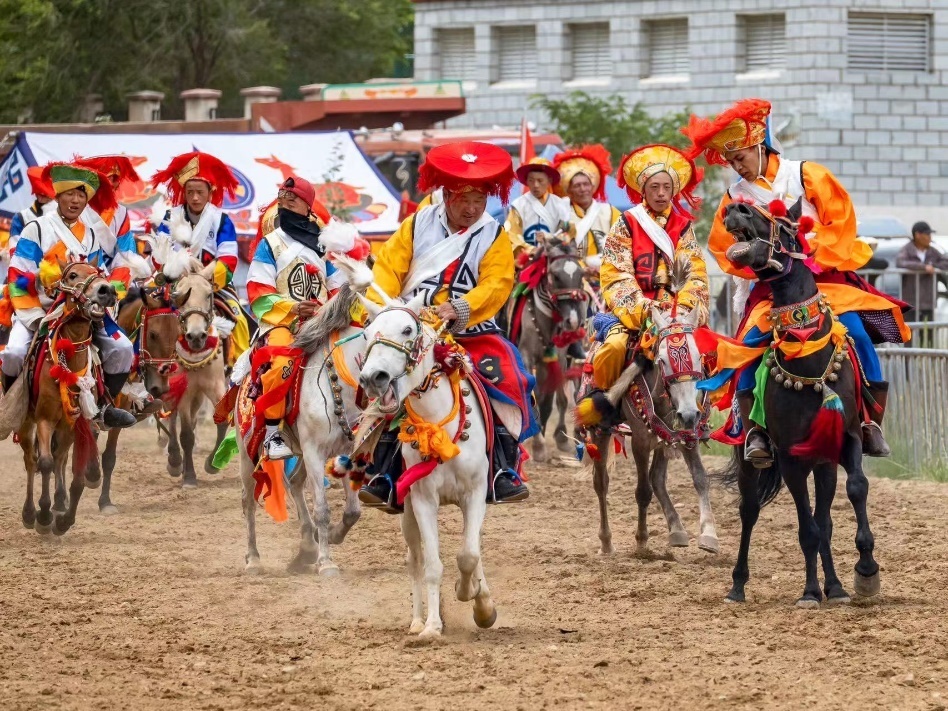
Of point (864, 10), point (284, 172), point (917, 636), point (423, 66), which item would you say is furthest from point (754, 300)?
point (423, 66)

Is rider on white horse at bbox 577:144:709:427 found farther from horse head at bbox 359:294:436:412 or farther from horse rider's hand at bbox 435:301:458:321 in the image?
horse head at bbox 359:294:436:412

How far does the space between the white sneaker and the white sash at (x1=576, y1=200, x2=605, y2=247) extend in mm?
6138

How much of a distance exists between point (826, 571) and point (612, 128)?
26921mm

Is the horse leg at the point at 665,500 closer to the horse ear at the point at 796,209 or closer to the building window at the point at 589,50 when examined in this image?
the horse ear at the point at 796,209

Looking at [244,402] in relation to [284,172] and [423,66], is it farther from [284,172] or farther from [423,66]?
[423,66]

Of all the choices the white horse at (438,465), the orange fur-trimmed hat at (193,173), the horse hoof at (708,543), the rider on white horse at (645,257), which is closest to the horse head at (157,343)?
the orange fur-trimmed hat at (193,173)

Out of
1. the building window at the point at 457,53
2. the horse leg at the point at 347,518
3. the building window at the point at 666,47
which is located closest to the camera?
the horse leg at the point at 347,518

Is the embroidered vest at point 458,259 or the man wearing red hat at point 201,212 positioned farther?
the man wearing red hat at point 201,212

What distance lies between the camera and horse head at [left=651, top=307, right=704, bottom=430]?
412 inches

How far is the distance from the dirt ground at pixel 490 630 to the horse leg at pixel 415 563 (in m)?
0.12

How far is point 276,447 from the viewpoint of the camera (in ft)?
34.4

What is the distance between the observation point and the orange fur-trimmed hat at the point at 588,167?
16703 millimetres

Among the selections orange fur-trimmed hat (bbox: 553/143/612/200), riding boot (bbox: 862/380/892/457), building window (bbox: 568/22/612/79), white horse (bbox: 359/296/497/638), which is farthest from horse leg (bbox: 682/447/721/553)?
building window (bbox: 568/22/612/79)

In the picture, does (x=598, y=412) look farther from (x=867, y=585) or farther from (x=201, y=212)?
(x=201, y=212)
